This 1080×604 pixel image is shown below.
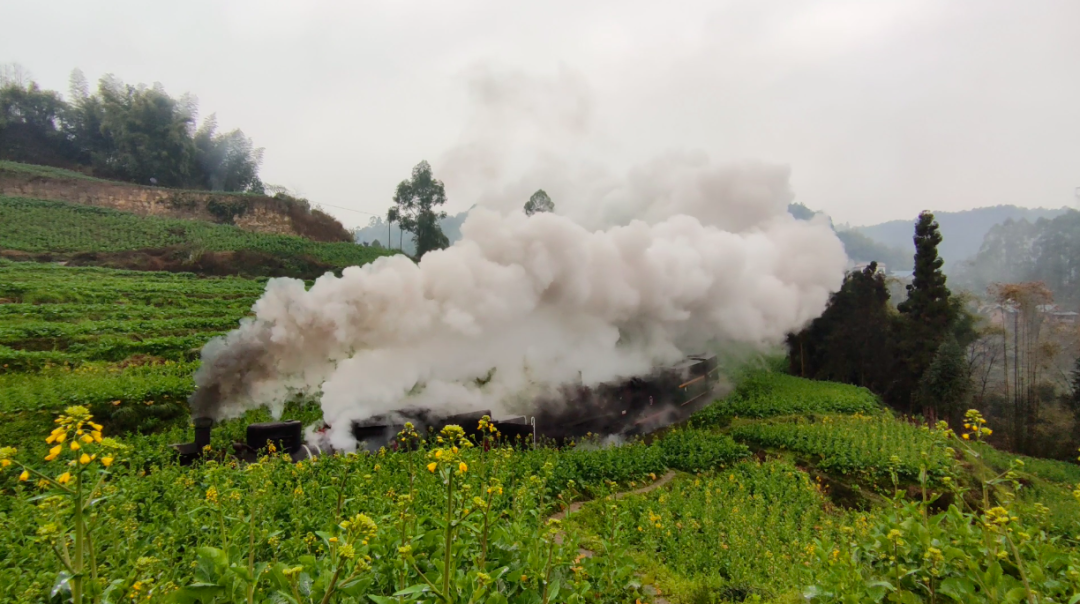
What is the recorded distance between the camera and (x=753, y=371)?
2219 cm

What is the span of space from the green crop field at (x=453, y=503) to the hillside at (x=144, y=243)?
0.89m

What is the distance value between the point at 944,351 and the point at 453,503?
2097 cm

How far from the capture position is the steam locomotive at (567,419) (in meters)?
8.75

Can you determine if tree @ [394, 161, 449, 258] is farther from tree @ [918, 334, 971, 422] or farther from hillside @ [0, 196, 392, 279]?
tree @ [918, 334, 971, 422]

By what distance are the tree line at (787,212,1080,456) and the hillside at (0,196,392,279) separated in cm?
2105

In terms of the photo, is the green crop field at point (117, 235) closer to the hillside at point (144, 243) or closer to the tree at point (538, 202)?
the hillside at point (144, 243)

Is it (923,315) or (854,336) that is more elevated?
(923,315)

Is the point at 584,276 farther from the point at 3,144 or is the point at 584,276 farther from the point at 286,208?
the point at 3,144

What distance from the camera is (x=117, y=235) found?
16.3 m

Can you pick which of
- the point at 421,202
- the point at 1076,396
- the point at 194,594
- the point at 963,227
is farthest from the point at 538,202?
the point at 963,227

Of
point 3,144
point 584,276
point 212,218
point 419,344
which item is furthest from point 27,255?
point 3,144

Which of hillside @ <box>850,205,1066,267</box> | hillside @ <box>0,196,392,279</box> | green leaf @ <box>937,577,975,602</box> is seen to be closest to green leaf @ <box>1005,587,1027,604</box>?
green leaf @ <box>937,577,975,602</box>

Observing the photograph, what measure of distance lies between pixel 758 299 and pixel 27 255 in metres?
20.4

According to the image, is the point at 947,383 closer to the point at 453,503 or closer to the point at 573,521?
the point at 573,521
